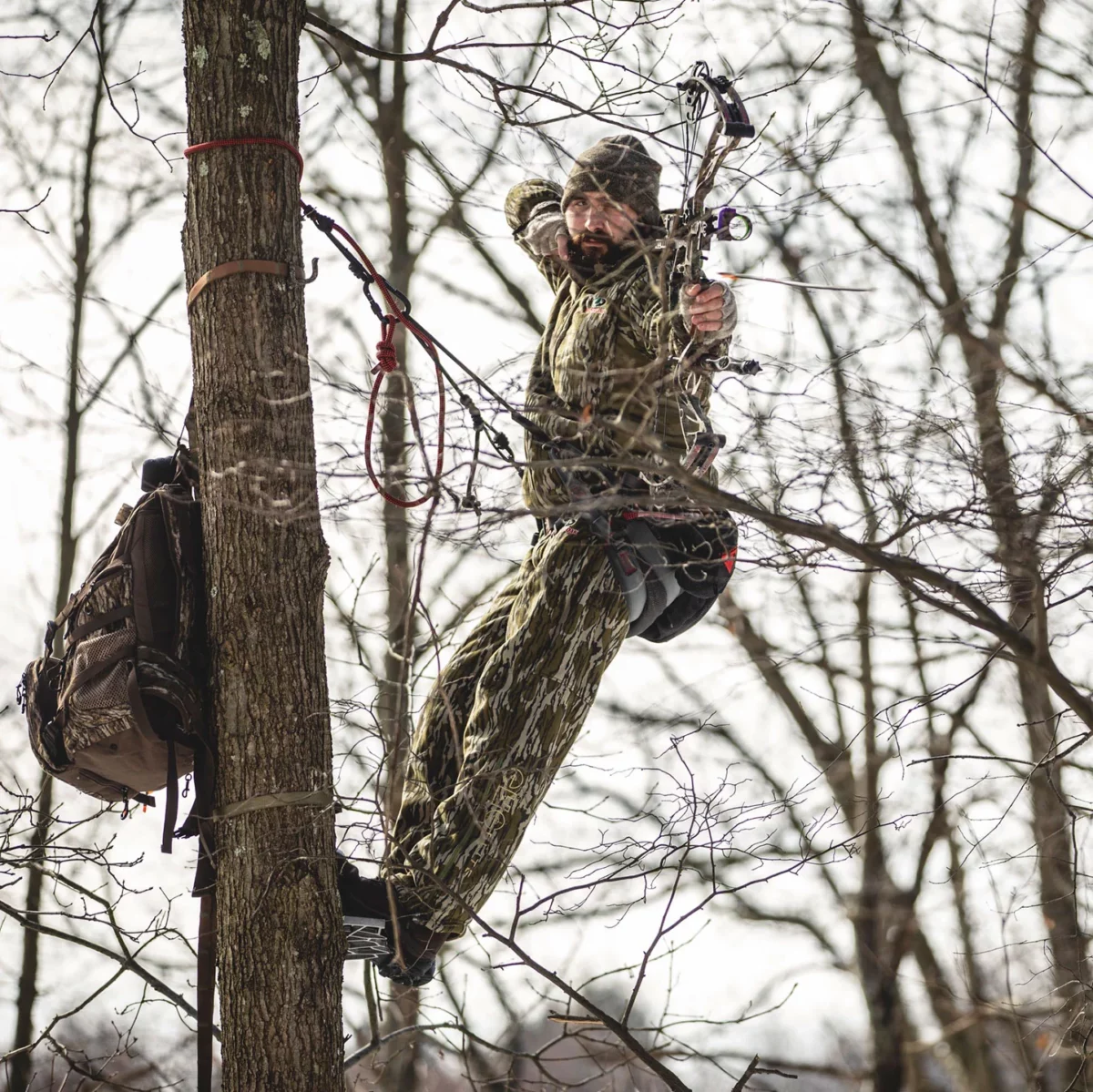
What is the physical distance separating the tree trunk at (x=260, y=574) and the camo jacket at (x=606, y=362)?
0.55 m

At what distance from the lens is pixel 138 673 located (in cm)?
283

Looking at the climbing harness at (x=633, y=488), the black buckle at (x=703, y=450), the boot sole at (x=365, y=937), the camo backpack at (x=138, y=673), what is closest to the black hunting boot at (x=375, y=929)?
the boot sole at (x=365, y=937)

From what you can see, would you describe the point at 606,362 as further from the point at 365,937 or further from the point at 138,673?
the point at 365,937

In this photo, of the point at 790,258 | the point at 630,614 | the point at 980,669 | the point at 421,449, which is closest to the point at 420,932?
the point at 630,614

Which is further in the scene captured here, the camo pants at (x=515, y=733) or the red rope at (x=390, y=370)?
the camo pants at (x=515, y=733)

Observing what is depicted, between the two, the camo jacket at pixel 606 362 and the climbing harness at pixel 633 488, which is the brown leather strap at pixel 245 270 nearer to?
the climbing harness at pixel 633 488

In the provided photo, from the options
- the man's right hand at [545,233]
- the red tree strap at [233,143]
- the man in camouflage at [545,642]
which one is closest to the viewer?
the red tree strap at [233,143]

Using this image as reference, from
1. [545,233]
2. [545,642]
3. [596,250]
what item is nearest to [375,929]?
[545,642]

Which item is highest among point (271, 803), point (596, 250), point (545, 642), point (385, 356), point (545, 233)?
point (545, 233)

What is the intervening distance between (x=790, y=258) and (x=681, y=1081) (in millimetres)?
2499

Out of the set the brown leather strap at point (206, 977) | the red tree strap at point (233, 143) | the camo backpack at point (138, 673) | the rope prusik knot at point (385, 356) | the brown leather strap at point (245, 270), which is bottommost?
the brown leather strap at point (206, 977)

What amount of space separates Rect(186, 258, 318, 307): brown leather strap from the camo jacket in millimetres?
604

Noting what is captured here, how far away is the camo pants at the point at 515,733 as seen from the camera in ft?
10.4

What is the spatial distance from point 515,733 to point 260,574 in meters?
0.72
